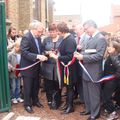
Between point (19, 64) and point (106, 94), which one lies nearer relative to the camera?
point (106, 94)

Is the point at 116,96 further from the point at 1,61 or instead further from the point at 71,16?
the point at 71,16

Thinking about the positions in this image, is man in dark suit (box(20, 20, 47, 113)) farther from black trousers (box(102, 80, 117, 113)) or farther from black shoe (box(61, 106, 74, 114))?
black trousers (box(102, 80, 117, 113))

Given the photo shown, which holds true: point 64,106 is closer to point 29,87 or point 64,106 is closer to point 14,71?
point 29,87

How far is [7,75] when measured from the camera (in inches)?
286

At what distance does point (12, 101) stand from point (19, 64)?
3.08 ft

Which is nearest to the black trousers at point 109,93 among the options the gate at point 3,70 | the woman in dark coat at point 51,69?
the woman in dark coat at point 51,69

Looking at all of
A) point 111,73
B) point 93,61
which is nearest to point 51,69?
point 93,61

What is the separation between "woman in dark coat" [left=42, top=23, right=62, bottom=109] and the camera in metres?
7.40

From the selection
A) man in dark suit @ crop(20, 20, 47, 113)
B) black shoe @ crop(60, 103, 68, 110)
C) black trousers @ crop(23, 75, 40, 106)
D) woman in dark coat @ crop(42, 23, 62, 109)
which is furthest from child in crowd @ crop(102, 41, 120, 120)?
black trousers @ crop(23, 75, 40, 106)

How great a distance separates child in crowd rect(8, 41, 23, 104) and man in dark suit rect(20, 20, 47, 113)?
35 centimetres

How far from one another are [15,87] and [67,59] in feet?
5.30

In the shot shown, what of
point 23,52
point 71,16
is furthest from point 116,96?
point 71,16

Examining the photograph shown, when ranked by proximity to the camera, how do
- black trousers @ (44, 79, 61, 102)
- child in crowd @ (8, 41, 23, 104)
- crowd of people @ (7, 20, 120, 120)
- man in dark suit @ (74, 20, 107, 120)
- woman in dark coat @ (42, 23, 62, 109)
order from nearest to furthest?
1. man in dark suit @ (74, 20, 107, 120)
2. crowd of people @ (7, 20, 120, 120)
3. woman in dark coat @ (42, 23, 62, 109)
4. black trousers @ (44, 79, 61, 102)
5. child in crowd @ (8, 41, 23, 104)

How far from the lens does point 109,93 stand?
6.93 metres
